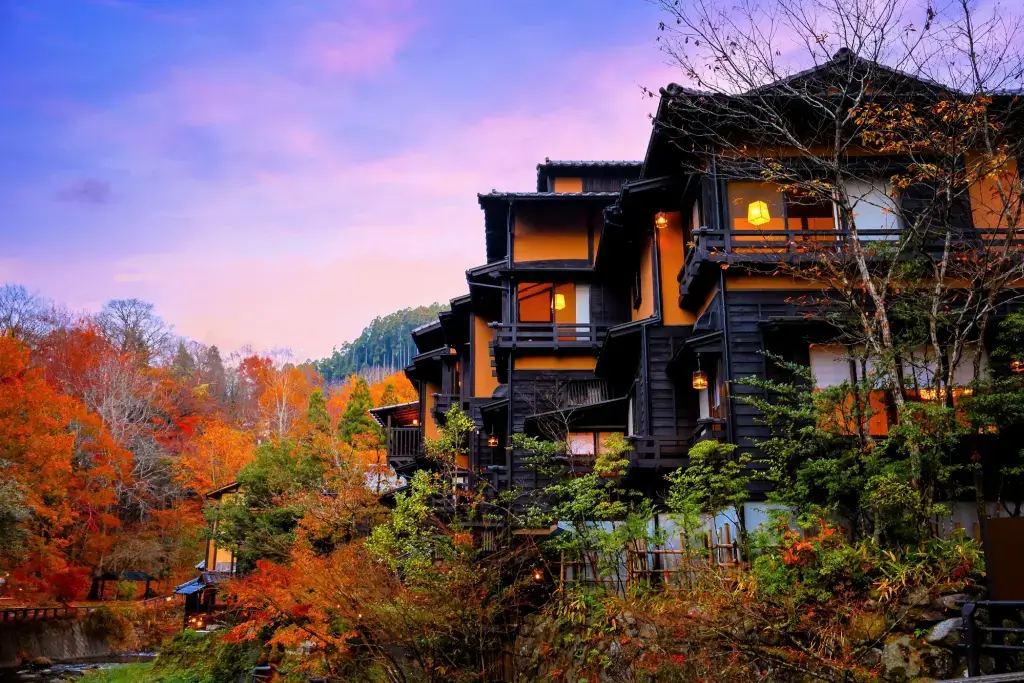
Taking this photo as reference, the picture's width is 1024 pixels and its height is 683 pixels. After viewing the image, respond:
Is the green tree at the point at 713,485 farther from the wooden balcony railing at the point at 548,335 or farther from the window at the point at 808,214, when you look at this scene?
the wooden balcony railing at the point at 548,335

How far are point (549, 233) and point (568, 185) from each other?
368 cm

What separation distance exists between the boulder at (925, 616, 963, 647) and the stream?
3091 cm

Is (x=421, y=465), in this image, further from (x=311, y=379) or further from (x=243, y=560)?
(x=311, y=379)

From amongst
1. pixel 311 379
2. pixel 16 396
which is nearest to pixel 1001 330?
pixel 16 396

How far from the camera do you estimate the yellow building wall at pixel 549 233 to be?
103 feet

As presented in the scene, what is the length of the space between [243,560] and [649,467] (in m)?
18.1

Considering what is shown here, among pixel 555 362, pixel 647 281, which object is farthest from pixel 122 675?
pixel 647 281

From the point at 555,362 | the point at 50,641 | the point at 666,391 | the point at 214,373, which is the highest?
the point at 214,373

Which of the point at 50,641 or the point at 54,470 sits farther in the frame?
the point at 50,641

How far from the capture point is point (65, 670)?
109ft

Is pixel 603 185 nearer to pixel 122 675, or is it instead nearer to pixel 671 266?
pixel 671 266

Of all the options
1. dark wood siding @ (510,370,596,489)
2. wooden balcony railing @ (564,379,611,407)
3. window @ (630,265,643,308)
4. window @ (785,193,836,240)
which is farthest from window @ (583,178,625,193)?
window @ (785,193,836,240)

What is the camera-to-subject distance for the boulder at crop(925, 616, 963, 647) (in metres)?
11.4

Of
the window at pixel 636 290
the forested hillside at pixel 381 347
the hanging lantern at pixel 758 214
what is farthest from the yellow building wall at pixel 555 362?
the forested hillside at pixel 381 347
